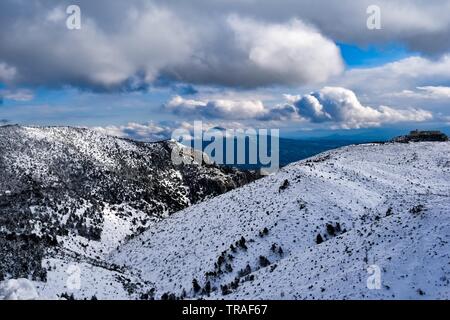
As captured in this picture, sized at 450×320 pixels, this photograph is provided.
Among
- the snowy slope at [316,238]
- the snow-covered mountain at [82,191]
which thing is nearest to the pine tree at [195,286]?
the snowy slope at [316,238]

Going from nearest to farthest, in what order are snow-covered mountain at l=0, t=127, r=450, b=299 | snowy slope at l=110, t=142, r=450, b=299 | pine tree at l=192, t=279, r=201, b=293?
snowy slope at l=110, t=142, r=450, b=299
snow-covered mountain at l=0, t=127, r=450, b=299
pine tree at l=192, t=279, r=201, b=293

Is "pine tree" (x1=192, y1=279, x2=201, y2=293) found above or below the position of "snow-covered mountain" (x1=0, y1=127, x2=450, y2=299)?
below

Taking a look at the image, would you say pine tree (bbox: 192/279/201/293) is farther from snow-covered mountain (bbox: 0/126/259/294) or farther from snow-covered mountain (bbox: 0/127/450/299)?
snow-covered mountain (bbox: 0/126/259/294)

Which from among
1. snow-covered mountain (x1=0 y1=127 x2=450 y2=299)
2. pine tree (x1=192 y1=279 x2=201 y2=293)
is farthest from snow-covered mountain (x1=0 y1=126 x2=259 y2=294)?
pine tree (x1=192 y1=279 x2=201 y2=293)

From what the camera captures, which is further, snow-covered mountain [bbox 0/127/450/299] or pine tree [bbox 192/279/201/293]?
pine tree [bbox 192/279/201/293]
